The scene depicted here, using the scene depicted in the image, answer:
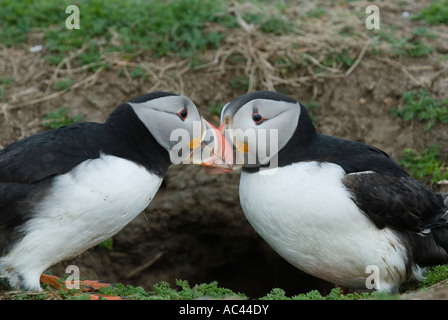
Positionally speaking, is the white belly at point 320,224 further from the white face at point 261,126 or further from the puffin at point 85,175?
the puffin at point 85,175

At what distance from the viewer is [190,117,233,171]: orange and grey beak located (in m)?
4.45

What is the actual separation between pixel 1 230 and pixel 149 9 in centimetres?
399

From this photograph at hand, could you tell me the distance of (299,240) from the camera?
4465 mm

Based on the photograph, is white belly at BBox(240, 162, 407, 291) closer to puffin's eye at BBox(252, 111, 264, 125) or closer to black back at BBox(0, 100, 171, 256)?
puffin's eye at BBox(252, 111, 264, 125)

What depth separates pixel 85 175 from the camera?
13.6 feet

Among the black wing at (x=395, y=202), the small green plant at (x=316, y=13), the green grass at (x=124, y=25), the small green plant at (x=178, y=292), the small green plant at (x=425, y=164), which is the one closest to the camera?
the small green plant at (x=178, y=292)

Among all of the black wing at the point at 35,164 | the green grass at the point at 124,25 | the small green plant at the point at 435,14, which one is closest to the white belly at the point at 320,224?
the black wing at the point at 35,164

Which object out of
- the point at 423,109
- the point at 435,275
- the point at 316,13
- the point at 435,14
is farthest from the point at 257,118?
the point at 435,14

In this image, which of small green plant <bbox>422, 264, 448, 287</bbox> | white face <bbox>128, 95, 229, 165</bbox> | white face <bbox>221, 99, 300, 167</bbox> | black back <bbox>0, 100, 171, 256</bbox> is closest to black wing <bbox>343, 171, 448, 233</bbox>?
small green plant <bbox>422, 264, 448, 287</bbox>

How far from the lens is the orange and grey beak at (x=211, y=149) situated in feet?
14.6

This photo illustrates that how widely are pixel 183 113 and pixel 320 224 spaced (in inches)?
46.1

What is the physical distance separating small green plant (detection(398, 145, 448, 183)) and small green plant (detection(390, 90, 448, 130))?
287 millimetres

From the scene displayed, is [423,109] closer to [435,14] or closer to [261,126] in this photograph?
[435,14]

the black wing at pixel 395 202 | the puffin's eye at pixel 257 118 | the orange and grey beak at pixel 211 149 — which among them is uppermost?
the puffin's eye at pixel 257 118
